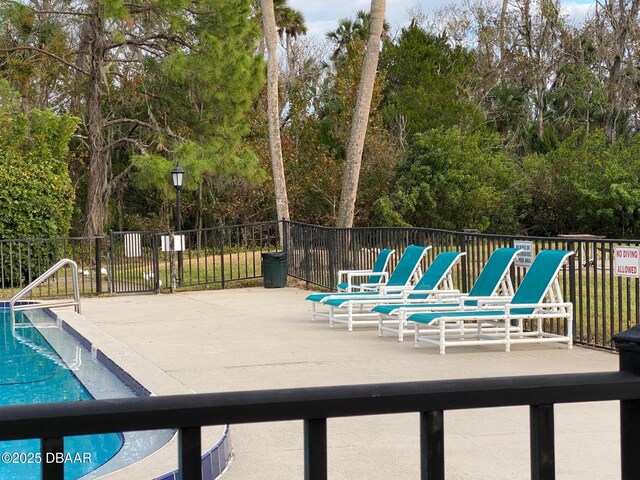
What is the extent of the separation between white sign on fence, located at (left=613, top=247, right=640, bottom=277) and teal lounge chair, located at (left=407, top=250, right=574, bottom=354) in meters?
0.77

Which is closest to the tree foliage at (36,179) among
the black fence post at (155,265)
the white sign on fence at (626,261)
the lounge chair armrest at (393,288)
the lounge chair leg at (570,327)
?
the black fence post at (155,265)

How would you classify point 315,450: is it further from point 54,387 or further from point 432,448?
point 54,387

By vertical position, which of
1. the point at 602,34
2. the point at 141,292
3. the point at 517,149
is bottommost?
the point at 141,292

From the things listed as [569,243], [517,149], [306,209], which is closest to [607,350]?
[569,243]

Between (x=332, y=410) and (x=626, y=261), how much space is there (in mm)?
7852

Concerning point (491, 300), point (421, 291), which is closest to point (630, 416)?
point (491, 300)

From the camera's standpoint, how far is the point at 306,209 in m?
33.3

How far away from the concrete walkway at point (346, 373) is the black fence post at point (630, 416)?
3.34 m

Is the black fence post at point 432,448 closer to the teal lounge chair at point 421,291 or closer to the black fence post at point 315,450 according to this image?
the black fence post at point 315,450

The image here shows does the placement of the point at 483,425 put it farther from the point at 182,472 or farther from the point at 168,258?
the point at 168,258

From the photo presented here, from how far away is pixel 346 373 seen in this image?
870 centimetres

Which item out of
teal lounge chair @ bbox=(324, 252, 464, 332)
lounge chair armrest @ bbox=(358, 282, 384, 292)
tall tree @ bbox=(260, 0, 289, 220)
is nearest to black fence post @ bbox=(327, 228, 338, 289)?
lounge chair armrest @ bbox=(358, 282, 384, 292)

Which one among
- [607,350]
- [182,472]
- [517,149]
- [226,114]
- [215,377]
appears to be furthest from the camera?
[517,149]

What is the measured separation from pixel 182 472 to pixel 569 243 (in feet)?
30.0
